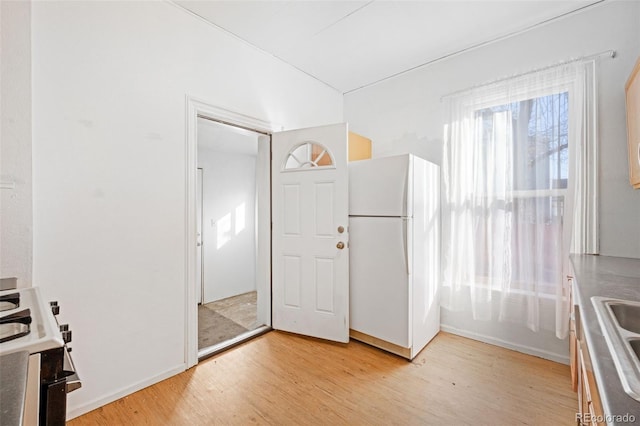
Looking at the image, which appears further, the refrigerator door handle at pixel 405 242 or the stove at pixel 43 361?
the refrigerator door handle at pixel 405 242

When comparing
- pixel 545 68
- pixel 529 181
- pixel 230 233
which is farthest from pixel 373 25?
pixel 230 233

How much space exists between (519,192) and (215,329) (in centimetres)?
321

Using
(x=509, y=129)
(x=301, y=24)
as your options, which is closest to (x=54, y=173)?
(x=301, y=24)

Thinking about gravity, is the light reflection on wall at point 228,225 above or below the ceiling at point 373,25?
below

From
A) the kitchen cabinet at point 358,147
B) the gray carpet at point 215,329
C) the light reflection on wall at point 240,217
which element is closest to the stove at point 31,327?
the gray carpet at point 215,329

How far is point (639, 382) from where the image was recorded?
59 centimetres

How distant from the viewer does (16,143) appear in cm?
147

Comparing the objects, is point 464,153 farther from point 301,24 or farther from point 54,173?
point 54,173

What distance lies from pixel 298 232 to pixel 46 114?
1913 mm

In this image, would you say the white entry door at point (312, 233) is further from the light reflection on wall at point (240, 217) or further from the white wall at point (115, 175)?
the light reflection on wall at point (240, 217)

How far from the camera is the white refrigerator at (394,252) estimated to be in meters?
2.28

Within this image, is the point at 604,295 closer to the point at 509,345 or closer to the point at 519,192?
the point at 519,192

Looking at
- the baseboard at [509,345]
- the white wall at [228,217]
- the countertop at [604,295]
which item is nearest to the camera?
the countertop at [604,295]

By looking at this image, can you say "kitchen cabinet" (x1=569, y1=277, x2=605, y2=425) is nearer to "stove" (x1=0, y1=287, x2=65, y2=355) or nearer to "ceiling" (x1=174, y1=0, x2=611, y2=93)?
"stove" (x1=0, y1=287, x2=65, y2=355)
